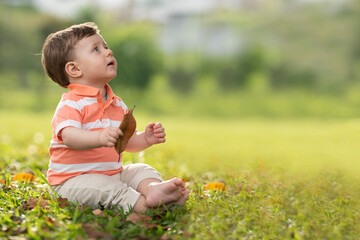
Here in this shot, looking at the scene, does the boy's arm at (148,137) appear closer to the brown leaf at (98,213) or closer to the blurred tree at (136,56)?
the brown leaf at (98,213)

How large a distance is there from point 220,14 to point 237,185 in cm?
1822

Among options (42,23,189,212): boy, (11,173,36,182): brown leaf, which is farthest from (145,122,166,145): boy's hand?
(11,173,36,182): brown leaf

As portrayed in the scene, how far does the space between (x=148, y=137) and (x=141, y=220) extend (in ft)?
2.18

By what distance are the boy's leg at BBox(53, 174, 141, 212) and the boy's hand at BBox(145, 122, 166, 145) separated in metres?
0.35

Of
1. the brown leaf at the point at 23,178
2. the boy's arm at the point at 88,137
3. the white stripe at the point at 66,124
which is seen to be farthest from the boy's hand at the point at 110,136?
the brown leaf at the point at 23,178

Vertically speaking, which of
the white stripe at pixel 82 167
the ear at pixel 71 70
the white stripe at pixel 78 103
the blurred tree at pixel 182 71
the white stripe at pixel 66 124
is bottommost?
the blurred tree at pixel 182 71

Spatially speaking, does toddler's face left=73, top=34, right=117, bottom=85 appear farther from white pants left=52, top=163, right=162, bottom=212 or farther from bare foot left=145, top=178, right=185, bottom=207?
bare foot left=145, top=178, right=185, bottom=207

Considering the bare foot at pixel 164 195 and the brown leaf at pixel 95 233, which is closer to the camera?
the brown leaf at pixel 95 233

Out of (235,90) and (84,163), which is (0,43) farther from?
(84,163)

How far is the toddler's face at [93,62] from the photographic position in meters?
2.92

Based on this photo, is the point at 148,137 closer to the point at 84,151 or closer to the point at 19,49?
the point at 84,151

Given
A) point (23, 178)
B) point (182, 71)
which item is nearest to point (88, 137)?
point (23, 178)

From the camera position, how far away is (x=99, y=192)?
2.78 metres

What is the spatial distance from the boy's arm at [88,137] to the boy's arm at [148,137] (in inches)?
15.8
